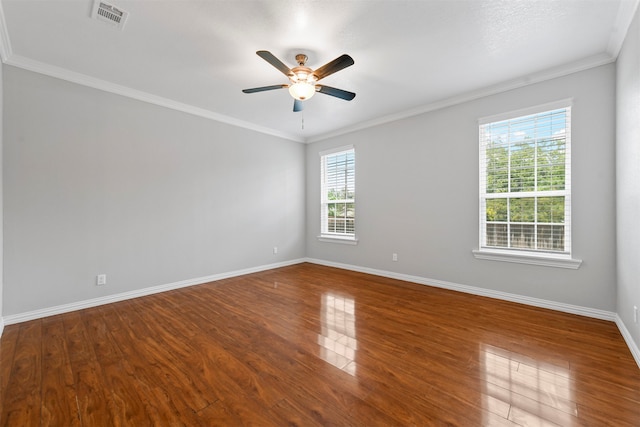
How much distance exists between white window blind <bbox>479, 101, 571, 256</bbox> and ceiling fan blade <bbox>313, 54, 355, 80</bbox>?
7.75 ft

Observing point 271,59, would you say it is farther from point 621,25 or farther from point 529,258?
point 529,258

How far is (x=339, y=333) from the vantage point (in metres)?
2.51

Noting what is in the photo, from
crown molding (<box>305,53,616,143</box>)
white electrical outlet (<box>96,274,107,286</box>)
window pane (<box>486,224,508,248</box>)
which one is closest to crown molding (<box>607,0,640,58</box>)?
crown molding (<box>305,53,616,143</box>)

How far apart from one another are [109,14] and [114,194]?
6.80 ft

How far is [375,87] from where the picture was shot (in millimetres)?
3494

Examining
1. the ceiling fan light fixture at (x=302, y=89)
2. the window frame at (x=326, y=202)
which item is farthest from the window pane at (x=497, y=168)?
the ceiling fan light fixture at (x=302, y=89)

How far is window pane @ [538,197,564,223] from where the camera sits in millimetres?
3062

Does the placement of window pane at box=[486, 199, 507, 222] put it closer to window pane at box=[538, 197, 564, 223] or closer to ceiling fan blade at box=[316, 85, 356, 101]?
window pane at box=[538, 197, 564, 223]

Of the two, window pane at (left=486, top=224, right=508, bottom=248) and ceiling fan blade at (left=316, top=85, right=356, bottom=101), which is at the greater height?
ceiling fan blade at (left=316, top=85, right=356, bottom=101)

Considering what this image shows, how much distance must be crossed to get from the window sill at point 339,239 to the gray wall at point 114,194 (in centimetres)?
129

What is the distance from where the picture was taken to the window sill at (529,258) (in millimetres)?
2947

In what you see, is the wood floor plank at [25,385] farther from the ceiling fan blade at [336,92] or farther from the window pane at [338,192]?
the window pane at [338,192]

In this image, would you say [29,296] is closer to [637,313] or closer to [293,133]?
[293,133]

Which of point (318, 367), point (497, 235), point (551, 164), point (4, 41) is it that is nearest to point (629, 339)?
point (497, 235)
